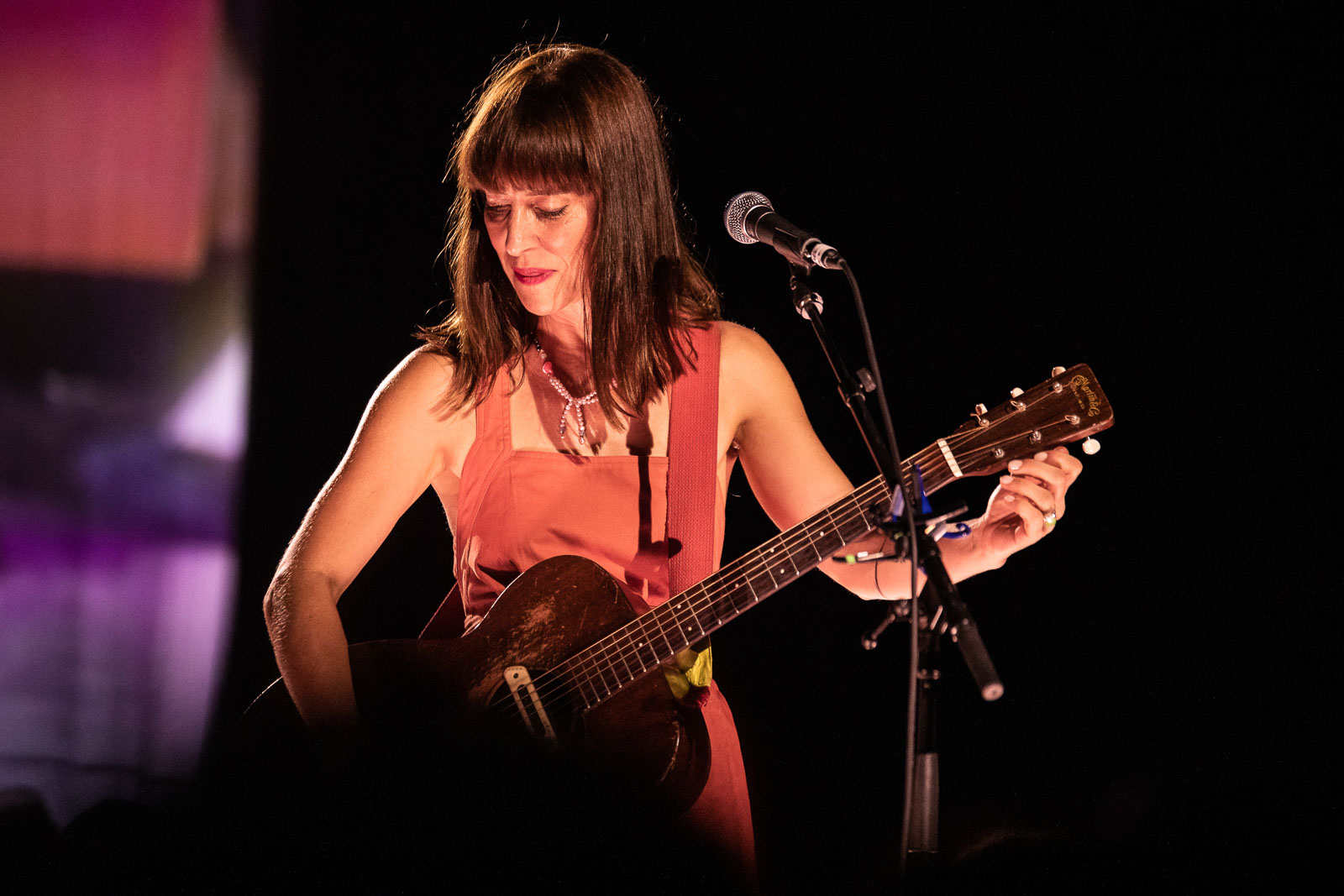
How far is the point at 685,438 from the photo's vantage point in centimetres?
219

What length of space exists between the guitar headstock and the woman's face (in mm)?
891

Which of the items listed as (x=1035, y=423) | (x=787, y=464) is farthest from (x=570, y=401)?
(x=1035, y=423)

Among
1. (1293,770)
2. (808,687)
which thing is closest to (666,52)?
(808,687)

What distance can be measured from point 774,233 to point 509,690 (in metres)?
1.01

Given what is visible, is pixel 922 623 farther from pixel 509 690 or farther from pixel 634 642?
pixel 509 690

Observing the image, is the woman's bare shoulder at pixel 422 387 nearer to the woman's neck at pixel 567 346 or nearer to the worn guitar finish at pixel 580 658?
the woman's neck at pixel 567 346

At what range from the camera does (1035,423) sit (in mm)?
1786

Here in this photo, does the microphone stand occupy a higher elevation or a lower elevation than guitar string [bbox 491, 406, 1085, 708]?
higher

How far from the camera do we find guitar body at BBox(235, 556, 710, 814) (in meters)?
1.91

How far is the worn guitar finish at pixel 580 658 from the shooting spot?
6.21 feet

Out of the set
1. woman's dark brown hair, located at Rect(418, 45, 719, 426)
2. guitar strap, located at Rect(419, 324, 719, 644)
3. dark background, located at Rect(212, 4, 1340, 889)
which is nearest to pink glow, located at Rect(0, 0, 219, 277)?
dark background, located at Rect(212, 4, 1340, 889)

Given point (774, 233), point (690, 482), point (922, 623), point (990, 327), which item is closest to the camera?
point (922, 623)

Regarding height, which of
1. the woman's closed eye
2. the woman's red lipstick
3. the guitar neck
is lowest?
the guitar neck

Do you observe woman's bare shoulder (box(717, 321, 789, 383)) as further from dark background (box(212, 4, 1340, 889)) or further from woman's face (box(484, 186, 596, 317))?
dark background (box(212, 4, 1340, 889))
